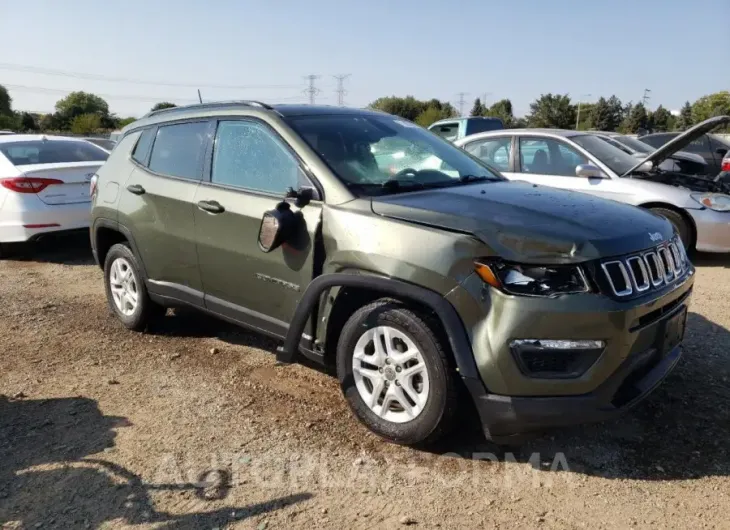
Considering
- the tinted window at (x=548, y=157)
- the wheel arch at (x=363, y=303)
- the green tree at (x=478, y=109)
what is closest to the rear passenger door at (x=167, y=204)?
the wheel arch at (x=363, y=303)

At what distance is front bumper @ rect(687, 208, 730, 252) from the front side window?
3624mm

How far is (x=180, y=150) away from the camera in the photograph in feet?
14.8

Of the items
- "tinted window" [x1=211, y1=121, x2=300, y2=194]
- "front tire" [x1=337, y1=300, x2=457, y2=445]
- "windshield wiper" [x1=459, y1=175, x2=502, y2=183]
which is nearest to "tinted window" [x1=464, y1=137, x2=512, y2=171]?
"windshield wiper" [x1=459, y1=175, x2=502, y2=183]

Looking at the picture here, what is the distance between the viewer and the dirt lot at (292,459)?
273cm

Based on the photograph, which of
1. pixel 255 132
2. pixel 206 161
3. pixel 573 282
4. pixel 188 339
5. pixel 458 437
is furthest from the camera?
pixel 188 339

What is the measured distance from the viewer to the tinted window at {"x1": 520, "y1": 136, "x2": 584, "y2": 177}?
748 centimetres

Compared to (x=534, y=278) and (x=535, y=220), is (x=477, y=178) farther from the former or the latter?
(x=534, y=278)

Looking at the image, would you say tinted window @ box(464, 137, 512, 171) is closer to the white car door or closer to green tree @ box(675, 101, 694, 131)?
the white car door

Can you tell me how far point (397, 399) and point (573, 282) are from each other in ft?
3.42

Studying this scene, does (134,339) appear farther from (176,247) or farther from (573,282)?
(573,282)

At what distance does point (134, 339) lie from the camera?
16.5 feet

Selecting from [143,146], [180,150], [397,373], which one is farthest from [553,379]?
[143,146]

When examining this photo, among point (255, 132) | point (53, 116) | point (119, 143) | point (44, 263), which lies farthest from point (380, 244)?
point (53, 116)

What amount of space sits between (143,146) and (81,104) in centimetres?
11285
